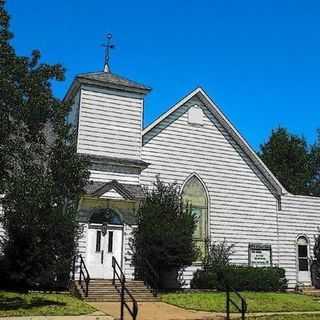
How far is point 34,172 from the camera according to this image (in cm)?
1661

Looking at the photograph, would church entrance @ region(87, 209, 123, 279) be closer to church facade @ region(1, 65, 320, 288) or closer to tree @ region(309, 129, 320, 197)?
church facade @ region(1, 65, 320, 288)

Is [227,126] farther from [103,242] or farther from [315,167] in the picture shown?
[315,167]

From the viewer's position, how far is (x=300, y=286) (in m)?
27.3

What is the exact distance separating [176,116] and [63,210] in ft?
26.4

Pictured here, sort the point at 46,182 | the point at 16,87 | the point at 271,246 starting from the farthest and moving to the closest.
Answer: the point at 271,246, the point at 46,182, the point at 16,87

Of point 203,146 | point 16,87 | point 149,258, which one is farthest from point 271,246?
point 16,87

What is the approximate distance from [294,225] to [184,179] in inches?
274

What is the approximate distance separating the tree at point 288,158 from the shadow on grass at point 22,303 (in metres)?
39.8

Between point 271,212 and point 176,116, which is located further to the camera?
point 271,212

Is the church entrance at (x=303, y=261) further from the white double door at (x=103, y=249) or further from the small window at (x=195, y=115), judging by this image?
the white double door at (x=103, y=249)

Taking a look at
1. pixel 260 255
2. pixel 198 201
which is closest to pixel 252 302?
pixel 198 201

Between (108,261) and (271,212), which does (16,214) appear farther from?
(271,212)

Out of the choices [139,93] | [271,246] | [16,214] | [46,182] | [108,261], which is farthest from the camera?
[271,246]

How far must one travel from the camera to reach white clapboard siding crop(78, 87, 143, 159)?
23156mm
